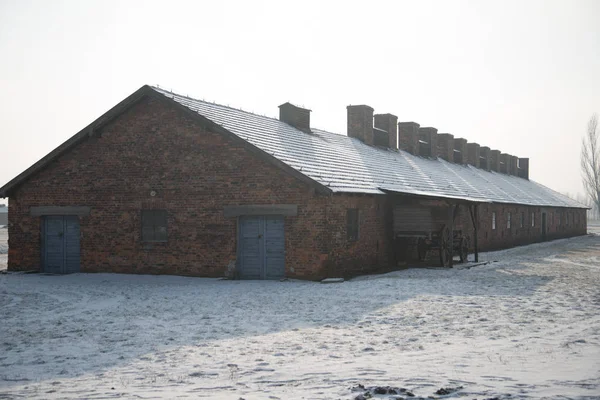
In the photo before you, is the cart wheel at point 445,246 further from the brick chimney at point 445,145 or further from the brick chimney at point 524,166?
the brick chimney at point 524,166

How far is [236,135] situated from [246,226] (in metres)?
2.58

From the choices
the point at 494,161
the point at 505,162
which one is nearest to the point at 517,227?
the point at 494,161

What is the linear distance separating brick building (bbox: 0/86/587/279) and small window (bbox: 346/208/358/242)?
54 millimetres

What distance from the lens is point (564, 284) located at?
15.2 meters

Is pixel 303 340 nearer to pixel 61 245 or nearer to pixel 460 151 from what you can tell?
pixel 61 245

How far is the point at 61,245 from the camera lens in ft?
64.3

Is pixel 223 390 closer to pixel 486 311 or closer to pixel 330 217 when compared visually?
pixel 486 311

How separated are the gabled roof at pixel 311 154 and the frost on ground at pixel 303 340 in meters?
3.72

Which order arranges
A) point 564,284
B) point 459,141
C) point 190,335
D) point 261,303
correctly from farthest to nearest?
point 459,141 < point 564,284 < point 261,303 < point 190,335

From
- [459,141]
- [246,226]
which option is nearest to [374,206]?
[246,226]

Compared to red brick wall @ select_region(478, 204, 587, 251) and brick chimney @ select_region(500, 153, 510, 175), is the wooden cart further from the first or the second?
brick chimney @ select_region(500, 153, 510, 175)

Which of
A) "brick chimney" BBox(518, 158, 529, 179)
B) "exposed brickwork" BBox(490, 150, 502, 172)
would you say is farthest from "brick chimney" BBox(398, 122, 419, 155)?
"brick chimney" BBox(518, 158, 529, 179)

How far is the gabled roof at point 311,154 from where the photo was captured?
17484 millimetres

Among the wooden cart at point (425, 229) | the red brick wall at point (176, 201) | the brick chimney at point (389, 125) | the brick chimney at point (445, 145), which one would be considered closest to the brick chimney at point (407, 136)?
the brick chimney at point (389, 125)
